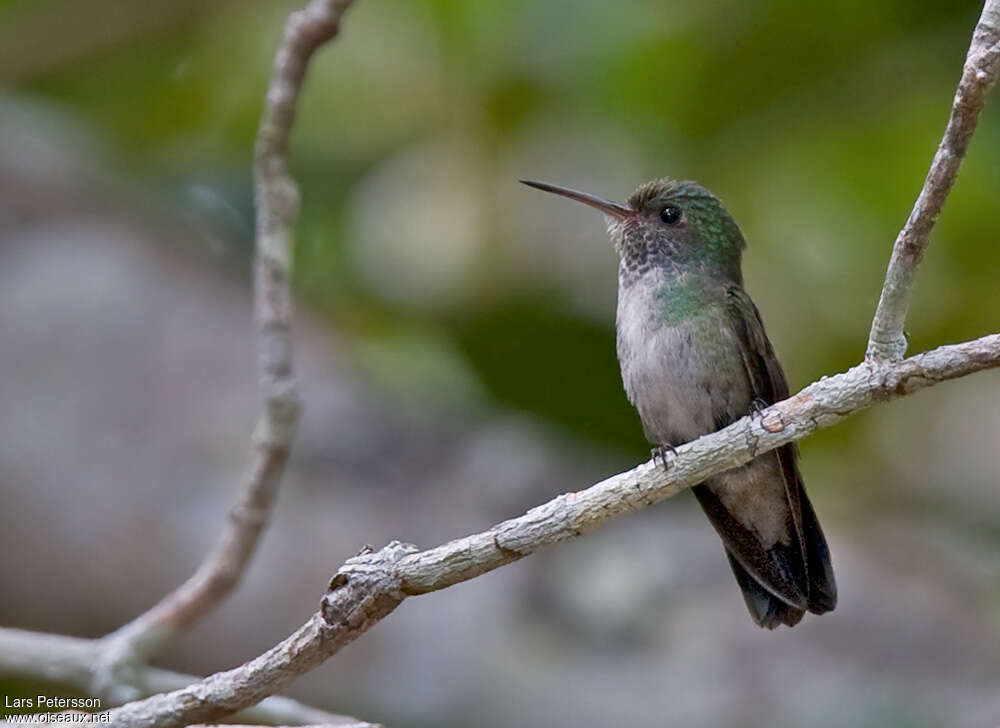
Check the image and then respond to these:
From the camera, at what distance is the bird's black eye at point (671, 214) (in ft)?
12.3

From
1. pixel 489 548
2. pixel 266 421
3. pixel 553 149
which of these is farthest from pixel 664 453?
pixel 553 149

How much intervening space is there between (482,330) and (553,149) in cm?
96

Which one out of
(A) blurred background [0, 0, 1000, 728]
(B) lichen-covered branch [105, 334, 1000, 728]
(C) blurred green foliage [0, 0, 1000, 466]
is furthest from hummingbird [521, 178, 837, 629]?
(C) blurred green foliage [0, 0, 1000, 466]

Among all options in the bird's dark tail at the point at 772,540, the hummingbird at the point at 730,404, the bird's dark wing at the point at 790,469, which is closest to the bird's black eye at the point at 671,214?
the hummingbird at the point at 730,404

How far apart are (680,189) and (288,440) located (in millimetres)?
1301

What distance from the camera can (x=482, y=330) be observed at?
4.73 metres

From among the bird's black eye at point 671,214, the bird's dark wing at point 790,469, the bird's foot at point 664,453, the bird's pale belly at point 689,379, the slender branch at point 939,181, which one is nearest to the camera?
the slender branch at point 939,181

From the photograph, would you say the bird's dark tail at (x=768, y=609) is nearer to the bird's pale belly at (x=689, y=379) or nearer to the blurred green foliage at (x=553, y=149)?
the bird's pale belly at (x=689, y=379)

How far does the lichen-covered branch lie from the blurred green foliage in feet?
7.54

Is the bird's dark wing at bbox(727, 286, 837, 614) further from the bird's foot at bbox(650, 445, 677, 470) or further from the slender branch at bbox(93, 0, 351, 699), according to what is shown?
the slender branch at bbox(93, 0, 351, 699)

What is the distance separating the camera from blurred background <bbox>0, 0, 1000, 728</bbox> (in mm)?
3795

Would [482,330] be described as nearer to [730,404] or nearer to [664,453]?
[730,404]

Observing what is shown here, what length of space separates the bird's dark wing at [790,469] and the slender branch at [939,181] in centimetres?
86

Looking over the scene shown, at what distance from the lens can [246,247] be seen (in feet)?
17.0
